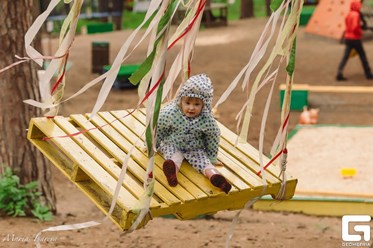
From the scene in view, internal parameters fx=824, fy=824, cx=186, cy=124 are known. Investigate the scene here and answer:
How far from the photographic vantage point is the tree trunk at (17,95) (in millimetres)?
7527

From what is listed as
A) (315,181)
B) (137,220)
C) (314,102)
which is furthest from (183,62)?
(314,102)

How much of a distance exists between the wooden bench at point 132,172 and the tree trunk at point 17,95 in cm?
258

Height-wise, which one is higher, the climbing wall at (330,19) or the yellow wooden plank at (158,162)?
the yellow wooden plank at (158,162)

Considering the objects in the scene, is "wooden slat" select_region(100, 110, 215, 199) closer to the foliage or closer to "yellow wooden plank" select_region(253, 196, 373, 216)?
the foliage

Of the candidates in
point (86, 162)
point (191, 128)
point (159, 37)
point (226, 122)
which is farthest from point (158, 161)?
point (226, 122)

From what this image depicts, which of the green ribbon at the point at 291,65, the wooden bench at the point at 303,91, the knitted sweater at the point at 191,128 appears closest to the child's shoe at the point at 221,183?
the knitted sweater at the point at 191,128

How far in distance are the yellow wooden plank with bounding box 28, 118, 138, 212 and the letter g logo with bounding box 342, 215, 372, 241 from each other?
3.50 m

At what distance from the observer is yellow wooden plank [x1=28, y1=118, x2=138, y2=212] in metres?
4.00

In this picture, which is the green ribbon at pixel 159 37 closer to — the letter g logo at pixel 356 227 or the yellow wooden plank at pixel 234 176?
the yellow wooden plank at pixel 234 176

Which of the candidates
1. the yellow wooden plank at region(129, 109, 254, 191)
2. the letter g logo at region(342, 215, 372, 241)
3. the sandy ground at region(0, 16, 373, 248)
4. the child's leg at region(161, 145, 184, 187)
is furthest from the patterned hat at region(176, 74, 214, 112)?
the letter g logo at region(342, 215, 372, 241)

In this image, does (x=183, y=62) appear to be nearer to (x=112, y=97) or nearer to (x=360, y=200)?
(x=360, y=200)

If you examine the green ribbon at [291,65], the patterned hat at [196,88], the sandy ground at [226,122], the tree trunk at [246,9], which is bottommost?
the tree trunk at [246,9]

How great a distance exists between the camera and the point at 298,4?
13.7 feet

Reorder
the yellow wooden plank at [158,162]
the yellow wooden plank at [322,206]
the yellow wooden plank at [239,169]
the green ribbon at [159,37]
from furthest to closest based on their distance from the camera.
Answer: the yellow wooden plank at [322,206]
the yellow wooden plank at [239,169]
the yellow wooden plank at [158,162]
the green ribbon at [159,37]
